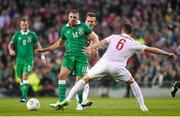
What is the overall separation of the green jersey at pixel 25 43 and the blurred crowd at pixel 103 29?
21.9 feet

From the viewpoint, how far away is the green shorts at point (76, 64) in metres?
18.2

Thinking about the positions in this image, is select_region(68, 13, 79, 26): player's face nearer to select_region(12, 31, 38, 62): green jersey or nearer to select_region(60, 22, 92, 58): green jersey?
select_region(60, 22, 92, 58): green jersey

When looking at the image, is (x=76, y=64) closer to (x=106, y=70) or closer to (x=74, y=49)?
(x=74, y=49)

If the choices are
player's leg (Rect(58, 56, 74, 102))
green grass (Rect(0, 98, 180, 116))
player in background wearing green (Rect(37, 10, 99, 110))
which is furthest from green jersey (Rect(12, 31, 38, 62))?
player's leg (Rect(58, 56, 74, 102))

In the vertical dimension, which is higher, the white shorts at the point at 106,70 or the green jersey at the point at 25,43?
the green jersey at the point at 25,43

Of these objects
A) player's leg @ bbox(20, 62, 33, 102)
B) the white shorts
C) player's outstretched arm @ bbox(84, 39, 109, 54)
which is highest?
player's outstretched arm @ bbox(84, 39, 109, 54)

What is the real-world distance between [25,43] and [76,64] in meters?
5.78

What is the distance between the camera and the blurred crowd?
30406 mm

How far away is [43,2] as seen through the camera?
3631 cm

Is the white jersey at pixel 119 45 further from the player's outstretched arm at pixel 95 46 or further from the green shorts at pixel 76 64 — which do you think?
the green shorts at pixel 76 64

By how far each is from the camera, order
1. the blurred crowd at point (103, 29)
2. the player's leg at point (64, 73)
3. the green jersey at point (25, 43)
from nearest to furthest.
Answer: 1. the player's leg at point (64, 73)
2. the green jersey at point (25, 43)
3. the blurred crowd at point (103, 29)

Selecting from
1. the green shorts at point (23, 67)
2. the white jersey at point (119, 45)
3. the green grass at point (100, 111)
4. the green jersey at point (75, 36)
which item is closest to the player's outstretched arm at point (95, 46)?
the white jersey at point (119, 45)

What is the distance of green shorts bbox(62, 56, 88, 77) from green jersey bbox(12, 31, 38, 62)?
18.1 ft

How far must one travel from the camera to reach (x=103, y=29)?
33.2 m
